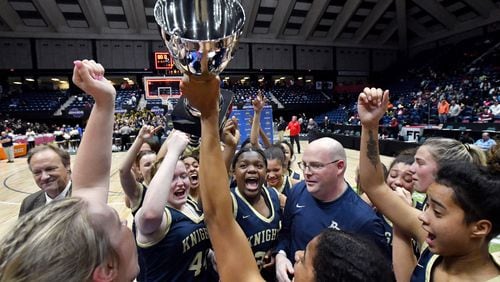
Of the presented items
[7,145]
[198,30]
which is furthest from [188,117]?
[7,145]

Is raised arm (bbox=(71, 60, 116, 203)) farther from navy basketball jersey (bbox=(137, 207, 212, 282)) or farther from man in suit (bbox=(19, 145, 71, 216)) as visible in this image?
man in suit (bbox=(19, 145, 71, 216))

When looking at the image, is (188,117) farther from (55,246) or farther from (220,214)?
(55,246)

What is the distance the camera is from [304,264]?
1.08 metres

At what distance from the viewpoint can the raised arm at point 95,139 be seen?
4.50ft

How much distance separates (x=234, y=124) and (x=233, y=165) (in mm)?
731

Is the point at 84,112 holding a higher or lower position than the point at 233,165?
higher

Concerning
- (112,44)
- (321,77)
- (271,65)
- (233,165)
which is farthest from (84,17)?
(233,165)

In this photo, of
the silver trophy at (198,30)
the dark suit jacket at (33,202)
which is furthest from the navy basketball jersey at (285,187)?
the silver trophy at (198,30)

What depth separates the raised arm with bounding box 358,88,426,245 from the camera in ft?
5.13

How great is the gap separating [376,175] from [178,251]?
46.1 inches

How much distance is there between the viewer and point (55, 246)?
0.80 meters

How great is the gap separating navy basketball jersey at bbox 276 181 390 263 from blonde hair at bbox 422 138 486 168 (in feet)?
1.69

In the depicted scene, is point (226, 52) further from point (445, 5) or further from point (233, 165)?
point (445, 5)

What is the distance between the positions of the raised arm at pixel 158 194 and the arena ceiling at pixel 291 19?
20.5 metres
